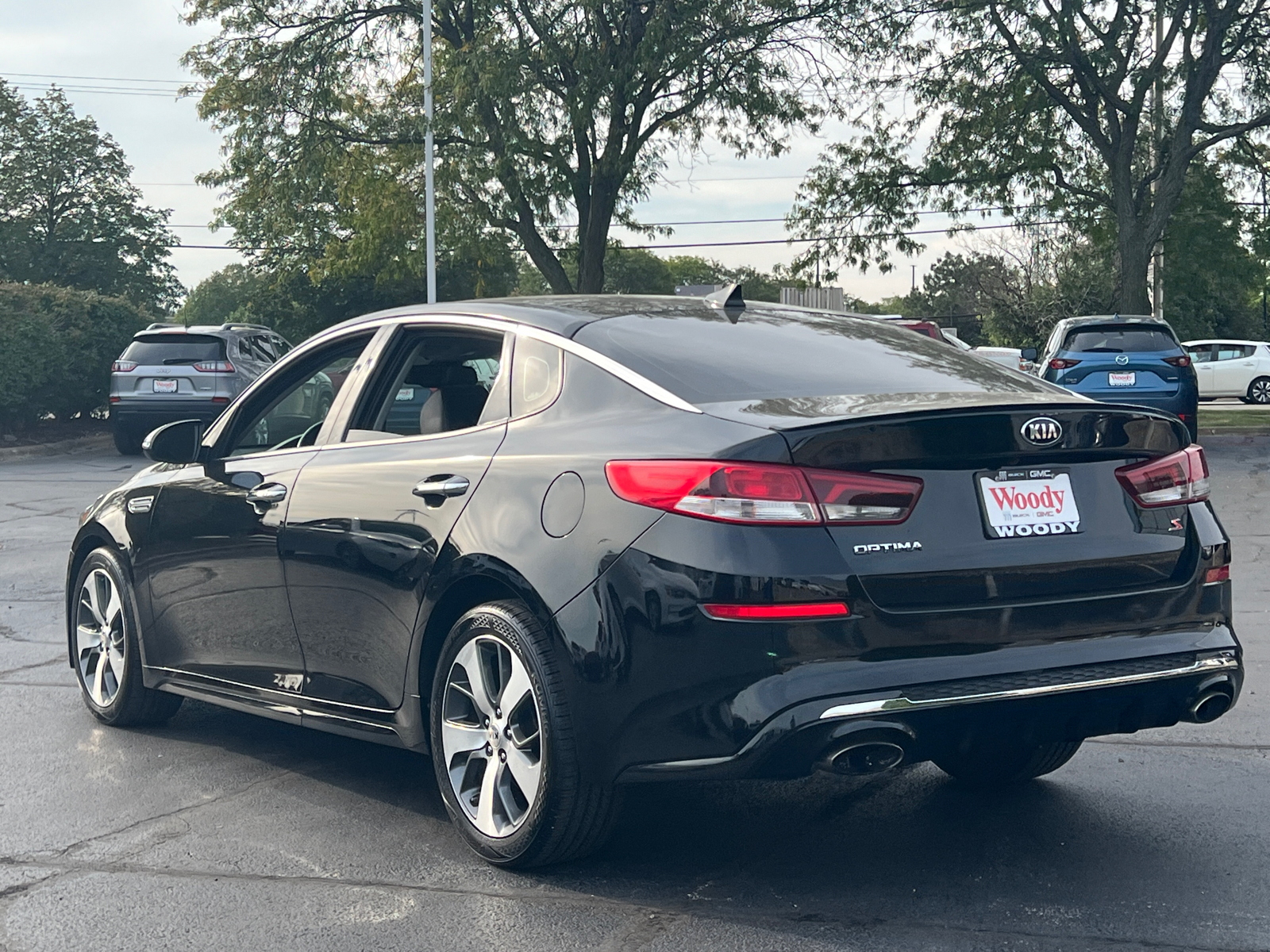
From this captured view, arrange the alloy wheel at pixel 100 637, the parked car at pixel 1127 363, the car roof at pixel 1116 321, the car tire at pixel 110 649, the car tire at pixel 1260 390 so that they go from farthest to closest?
the car tire at pixel 1260 390 → the car roof at pixel 1116 321 → the parked car at pixel 1127 363 → the alloy wheel at pixel 100 637 → the car tire at pixel 110 649

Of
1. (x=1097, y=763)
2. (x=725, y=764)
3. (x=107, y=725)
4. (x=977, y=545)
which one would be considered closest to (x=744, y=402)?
(x=977, y=545)

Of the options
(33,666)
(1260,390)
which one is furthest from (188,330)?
(1260,390)

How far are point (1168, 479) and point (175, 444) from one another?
11.3 feet

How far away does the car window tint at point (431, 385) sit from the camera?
15.2 ft

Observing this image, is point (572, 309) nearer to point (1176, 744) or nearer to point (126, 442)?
point (1176, 744)

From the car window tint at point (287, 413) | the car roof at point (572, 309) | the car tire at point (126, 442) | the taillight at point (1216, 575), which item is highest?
the car roof at point (572, 309)

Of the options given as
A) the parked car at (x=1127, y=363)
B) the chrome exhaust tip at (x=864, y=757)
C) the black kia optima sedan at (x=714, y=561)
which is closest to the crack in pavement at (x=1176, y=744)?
the black kia optima sedan at (x=714, y=561)

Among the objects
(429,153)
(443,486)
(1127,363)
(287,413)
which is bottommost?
(1127,363)

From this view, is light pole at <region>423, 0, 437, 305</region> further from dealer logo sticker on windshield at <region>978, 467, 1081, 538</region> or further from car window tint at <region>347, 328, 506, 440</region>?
dealer logo sticker on windshield at <region>978, 467, 1081, 538</region>

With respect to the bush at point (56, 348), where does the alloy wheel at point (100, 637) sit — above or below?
below

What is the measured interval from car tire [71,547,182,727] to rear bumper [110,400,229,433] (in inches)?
589

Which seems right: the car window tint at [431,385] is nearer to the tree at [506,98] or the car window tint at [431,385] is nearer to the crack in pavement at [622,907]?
the crack in pavement at [622,907]

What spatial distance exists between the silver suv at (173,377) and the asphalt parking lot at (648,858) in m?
15.5

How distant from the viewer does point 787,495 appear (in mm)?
3605
